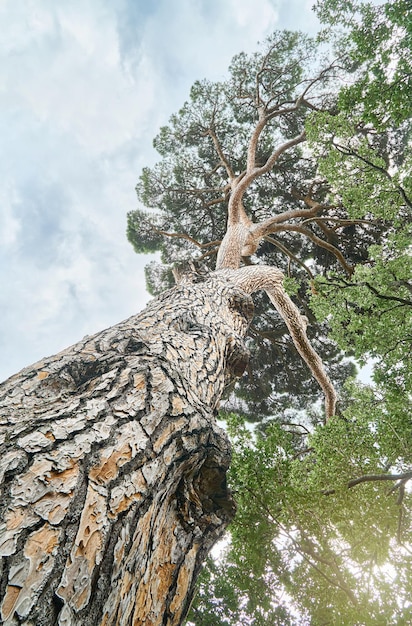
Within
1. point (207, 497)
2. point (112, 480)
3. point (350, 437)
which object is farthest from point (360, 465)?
point (112, 480)

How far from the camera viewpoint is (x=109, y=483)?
4.06ft

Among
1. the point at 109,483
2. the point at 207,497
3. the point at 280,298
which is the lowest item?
the point at 109,483

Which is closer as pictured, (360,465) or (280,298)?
(360,465)

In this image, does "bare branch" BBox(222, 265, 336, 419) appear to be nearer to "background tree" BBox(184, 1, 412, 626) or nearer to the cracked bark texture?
"background tree" BBox(184, 1, 412, 626)

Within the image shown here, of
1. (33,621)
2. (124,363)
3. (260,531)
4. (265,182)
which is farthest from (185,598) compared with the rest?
(265,182)

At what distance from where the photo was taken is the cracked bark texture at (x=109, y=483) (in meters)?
0.98

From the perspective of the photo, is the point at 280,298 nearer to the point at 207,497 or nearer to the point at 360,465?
the point at 360,465

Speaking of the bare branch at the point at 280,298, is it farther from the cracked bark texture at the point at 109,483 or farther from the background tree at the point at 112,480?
the cracked bark texture at the point at 109,483

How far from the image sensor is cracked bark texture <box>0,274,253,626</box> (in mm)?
976

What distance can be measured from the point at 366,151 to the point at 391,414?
311cm

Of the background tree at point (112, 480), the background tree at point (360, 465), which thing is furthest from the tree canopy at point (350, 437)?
the background tree at point (112, 480)

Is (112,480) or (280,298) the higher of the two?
(280,298)

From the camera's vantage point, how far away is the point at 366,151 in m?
4.43

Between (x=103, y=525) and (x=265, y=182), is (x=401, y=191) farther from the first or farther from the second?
(x=265, y=182)
